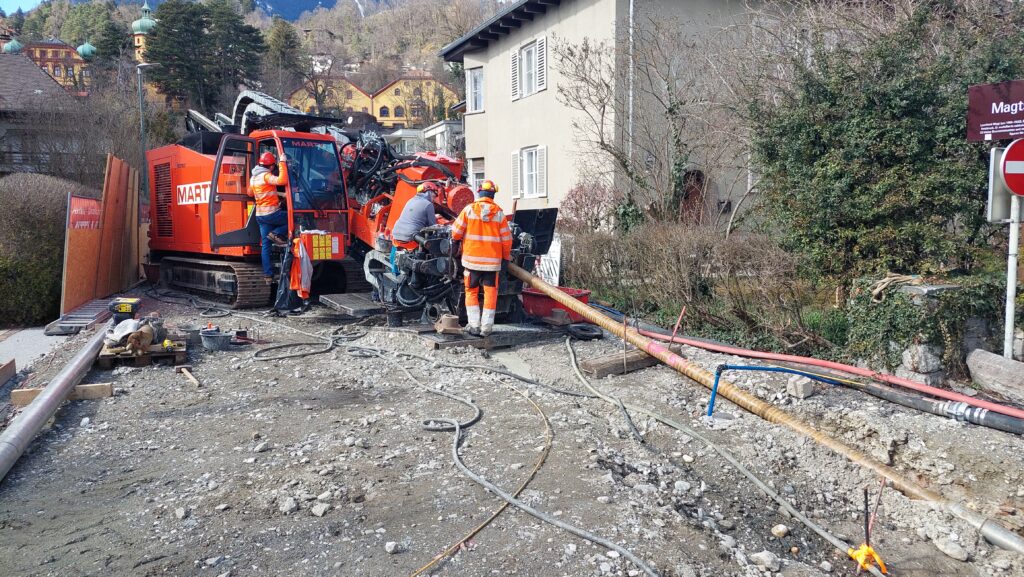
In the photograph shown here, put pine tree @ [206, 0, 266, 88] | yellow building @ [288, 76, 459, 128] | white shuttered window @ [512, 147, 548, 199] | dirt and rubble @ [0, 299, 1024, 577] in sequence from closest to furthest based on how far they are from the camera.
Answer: dirt and rubble @ [0, 299, 1024, 577], white shuttered window @ [512, 147, 548, 199], pine tree @ [206, 0, 266, 88], yellow building @ [288, 76, 459, 128]

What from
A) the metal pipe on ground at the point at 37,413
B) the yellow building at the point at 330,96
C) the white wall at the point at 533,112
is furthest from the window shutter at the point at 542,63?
the yellow building at the point at 330,96

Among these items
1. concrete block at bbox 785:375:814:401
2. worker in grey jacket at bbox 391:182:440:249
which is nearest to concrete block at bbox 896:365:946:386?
concrete block at bbox 785:375:814:401

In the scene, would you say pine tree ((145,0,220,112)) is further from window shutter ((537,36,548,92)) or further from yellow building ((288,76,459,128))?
window shutter ((537,36,548,92))

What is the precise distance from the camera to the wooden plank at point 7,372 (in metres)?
7.43

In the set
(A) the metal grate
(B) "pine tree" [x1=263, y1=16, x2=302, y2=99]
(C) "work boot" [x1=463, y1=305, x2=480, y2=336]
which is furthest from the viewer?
(B) "pine tree" [x1=263, y1=16, x2=302, y2=99]

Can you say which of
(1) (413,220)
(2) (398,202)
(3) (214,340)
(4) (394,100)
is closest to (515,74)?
(2) (398,202)

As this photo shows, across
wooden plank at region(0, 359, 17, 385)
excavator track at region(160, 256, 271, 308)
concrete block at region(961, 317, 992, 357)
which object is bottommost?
wooden plank at region(0, 359, 17, 385)

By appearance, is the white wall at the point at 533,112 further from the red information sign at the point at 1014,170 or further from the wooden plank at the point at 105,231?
the red information sign at the point at 1014,170

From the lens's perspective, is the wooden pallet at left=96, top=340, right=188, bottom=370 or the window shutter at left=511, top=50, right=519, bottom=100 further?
the window shutter at left=511, top=50, right=519, bottom=100

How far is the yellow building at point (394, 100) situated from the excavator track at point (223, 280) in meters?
46.0

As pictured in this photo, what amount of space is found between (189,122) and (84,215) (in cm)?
354

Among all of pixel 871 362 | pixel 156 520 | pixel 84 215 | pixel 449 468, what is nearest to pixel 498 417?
pixel 449 468

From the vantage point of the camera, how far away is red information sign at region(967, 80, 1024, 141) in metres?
7.22

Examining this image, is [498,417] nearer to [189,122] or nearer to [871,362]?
[871,362]
